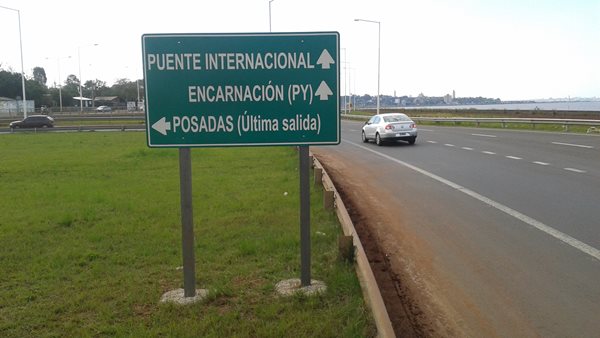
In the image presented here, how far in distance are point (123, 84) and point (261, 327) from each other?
157377 mm

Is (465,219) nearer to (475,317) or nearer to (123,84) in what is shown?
(475,317)

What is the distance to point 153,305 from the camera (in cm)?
502

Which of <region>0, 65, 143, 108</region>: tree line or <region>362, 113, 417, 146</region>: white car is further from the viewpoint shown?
<region>0, 65, 143, 108</region>: tree line

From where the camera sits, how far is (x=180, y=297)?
5191mm

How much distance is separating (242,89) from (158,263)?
96.7 inches

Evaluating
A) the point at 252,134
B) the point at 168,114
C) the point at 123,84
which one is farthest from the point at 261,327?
the point at 123,84

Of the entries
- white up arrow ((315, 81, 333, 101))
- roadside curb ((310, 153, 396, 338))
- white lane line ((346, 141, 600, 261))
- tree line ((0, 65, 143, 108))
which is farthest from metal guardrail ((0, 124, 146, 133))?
tree line ((0, 65, 143, 108))

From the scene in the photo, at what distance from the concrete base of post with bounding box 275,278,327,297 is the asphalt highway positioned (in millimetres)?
1127

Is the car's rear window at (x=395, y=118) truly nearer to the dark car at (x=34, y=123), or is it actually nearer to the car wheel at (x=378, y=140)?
the car wheel at (x=378, y=140)

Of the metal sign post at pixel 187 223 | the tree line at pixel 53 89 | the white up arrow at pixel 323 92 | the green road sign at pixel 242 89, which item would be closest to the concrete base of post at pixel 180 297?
the metal sign post at pixel 187 223

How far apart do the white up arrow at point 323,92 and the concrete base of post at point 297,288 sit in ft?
6.01

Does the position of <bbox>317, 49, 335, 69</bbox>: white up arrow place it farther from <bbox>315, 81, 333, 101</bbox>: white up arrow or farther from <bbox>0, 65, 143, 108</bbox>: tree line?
<bbox>0, 65, 143, 108</bbox>: tree line

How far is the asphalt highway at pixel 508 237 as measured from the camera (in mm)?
4760

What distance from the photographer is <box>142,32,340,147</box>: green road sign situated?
16.9 feet
